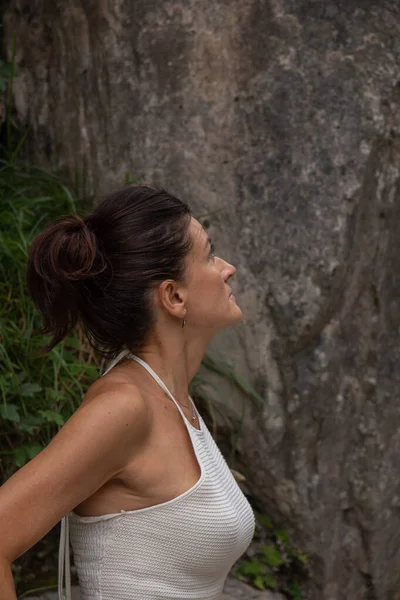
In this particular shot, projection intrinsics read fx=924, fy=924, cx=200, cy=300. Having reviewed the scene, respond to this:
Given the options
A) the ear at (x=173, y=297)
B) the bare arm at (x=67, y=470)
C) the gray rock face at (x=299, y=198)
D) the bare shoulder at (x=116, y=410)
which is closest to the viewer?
the bare arm at (x=67, y=470)

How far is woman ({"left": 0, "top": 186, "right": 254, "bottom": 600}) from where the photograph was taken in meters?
2.06

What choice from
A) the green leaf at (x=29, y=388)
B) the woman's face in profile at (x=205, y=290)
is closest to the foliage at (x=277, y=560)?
the green leaf at (x=29, y=388)

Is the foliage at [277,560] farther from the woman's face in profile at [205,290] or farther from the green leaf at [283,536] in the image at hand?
the woman's face in profile at [205,290]

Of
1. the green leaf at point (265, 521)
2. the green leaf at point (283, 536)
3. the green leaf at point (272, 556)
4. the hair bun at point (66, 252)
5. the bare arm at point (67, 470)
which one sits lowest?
the green leaf at point (272, 556)

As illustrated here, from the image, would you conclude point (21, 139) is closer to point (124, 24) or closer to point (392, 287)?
point (124, 24)

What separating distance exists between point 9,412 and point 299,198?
134 cm

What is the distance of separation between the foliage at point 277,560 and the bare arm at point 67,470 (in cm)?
173

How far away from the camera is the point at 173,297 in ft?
7.33

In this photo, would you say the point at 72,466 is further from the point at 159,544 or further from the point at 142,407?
the point at 159,544

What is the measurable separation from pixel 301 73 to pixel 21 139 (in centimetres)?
121

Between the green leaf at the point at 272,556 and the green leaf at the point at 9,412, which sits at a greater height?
the green leaf at the point at 9,412

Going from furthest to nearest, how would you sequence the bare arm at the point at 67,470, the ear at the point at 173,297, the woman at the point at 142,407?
the ear at the point at 173,297, the woman at the point at 142,407, the bare arm at the point at 67,470

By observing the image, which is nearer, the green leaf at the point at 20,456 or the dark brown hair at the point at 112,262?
the dark brown hair at the point at 112,262

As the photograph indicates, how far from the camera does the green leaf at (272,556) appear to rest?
359 centimetres
